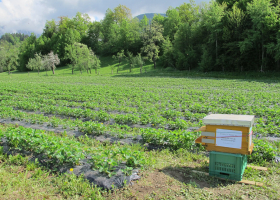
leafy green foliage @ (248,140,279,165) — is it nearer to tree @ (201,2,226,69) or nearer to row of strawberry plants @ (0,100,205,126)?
row of strawberry plants @ (0,100,205,126)

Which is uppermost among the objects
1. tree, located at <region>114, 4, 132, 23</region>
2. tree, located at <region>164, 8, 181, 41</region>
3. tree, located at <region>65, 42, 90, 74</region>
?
tree, located at <region>114, 4, 132, 23</region>

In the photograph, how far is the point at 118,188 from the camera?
387cm

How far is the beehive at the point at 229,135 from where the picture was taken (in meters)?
3.82

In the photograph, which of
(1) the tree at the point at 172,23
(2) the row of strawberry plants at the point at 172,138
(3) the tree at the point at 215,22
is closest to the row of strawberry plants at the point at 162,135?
(2) the row of strawberry plants at the point at 172,138

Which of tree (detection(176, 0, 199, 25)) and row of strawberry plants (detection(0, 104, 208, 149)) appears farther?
tree (detection(176, 0, 199, 25))

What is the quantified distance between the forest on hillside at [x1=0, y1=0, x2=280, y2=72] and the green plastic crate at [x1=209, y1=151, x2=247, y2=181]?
29.4 metres

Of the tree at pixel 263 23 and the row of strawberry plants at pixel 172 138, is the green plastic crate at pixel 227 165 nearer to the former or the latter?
the row of strawberry plants at pixel 172 138

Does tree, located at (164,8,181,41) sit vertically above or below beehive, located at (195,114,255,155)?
above

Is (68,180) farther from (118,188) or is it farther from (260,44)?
(260,44)

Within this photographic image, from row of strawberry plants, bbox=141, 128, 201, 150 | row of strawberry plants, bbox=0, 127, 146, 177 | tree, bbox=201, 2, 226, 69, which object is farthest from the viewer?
tree, bbox=201, 2, 226, 69

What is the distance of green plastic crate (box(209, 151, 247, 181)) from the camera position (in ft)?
12.8

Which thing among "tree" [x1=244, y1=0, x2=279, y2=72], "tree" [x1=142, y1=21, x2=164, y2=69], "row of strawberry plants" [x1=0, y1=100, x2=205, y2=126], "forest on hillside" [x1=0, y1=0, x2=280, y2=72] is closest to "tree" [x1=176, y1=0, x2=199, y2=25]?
"forest on hillside" [x1=0, y1=0, x2=280, y2=72]

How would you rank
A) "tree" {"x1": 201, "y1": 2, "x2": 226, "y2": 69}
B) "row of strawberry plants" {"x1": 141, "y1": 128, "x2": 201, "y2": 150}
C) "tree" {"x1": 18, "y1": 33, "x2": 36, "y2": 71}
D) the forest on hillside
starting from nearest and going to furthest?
"row of strawberry plants" {"x1": 141, "y1": 128, "x2": 201, "y2": 150} → the forest on hillside → "tree" {"x1": 201, "y1": 2, "x2": 226, "y2": 69} → "tree" {"x1": 18, "y1": 33, "x2": 36, "y2": 71}

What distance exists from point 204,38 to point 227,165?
44435mm
